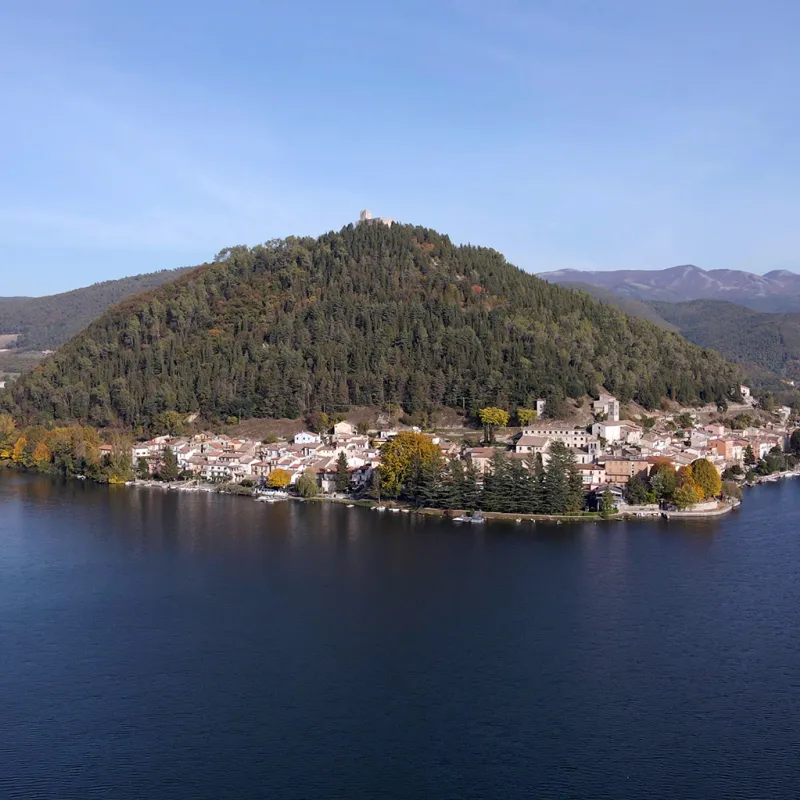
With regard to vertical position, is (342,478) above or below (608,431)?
below

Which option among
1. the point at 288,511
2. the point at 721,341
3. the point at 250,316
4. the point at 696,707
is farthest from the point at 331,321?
the point at 721,341

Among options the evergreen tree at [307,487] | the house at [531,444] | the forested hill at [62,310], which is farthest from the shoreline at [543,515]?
the forested hill at [62,310]

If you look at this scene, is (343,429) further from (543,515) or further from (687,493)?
(687,493)

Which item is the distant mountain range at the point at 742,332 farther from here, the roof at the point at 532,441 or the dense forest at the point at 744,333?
the roof at the point at 532,441

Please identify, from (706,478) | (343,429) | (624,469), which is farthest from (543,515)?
(343,429)

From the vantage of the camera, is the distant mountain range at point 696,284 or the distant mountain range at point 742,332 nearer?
the distant mountain range at point 742,332

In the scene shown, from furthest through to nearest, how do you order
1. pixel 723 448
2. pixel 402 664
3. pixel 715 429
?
pixel 715 429
pixel 723 448
pixel 402 664
